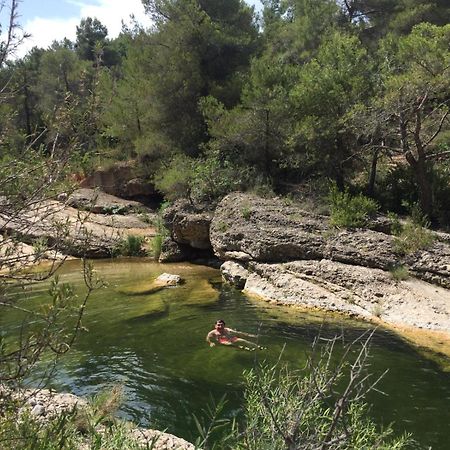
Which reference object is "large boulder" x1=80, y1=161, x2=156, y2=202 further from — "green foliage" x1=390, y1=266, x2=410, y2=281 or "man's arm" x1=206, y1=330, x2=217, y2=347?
"man's arm" x1=206, y1=330, x2=217, y2=347

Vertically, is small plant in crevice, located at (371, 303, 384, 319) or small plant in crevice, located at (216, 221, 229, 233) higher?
small plant in crevice, located at (216, 221, 229, 233)

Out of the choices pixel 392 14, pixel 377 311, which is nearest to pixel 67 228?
pixel 377 311

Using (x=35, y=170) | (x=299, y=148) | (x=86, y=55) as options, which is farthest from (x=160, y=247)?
(x=86, y=55)

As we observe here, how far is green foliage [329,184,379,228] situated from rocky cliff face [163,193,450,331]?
33 cm

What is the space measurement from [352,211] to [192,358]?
7621mm

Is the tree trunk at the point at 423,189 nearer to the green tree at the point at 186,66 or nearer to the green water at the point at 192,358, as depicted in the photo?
the green water at the point at 192,358

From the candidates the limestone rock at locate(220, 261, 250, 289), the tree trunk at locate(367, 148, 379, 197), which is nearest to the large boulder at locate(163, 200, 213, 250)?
the limestone rock at locate(220, 261, 250, 289)

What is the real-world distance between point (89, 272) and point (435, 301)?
36.2ft

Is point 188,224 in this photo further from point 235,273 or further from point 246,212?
point 235,273

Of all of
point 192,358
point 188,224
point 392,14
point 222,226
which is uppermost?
point 392,14

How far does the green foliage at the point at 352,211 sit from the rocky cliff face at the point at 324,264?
0.33 metres

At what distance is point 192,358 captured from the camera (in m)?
10.5

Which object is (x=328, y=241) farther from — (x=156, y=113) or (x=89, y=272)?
(x=156, y=113)

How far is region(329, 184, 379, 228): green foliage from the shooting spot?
1537cm
